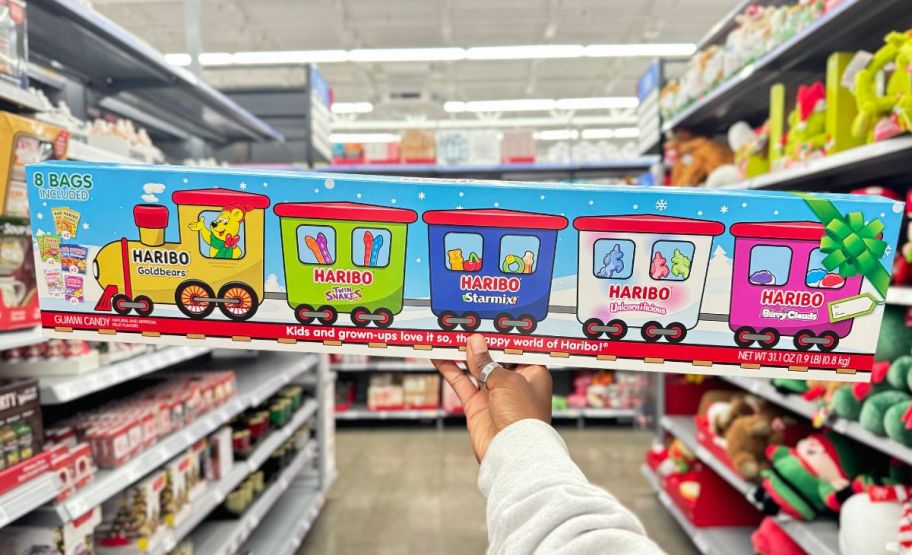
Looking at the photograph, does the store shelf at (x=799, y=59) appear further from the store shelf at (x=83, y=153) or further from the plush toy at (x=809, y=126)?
the store shelf at (x=83, y=153)

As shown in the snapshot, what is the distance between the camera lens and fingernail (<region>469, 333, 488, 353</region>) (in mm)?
985

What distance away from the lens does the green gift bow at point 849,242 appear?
3.10 feet

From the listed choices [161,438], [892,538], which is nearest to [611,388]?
[892,538]

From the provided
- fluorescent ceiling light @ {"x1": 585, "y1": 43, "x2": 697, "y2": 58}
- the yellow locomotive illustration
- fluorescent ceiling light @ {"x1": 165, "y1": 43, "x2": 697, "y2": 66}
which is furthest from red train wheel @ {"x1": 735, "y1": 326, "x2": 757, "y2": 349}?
fluorescent ceiling light @ {"x1": 585, "y1": 43, "x2": 697, "y2": 58}

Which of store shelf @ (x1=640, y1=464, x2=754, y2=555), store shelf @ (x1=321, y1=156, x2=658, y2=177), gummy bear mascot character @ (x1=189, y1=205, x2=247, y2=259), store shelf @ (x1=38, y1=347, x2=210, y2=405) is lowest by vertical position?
store shelf @ (x1=640, y1=464, x2=754, y2=555)

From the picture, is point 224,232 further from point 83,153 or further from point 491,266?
point 83,153

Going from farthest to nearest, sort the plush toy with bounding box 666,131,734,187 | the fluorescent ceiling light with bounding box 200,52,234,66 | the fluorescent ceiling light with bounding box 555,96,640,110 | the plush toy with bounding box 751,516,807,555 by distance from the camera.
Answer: the fluorescent ceiling light with bounding box 555,96,640,110, the fluorescent ceiling light with bounding box 200,52,234,66, the plush toy with bounding box 666,131,734,187, the plush toy with bounding box 751,516,807,555

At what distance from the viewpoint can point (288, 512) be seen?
3.56 meters

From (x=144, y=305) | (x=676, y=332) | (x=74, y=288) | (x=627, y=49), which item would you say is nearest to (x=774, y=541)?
(x=676, y=332)

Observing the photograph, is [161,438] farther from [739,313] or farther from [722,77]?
[722,77]

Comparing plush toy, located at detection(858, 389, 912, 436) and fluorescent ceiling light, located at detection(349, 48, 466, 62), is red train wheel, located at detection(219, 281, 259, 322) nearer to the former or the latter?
plush toy, located at detection(858, 389, 912, 436)

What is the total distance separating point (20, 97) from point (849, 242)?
1804mm

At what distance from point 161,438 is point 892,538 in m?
2.45

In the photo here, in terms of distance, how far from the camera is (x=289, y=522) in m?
3.41
